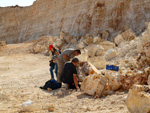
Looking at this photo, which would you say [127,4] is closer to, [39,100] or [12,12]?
[39,100]

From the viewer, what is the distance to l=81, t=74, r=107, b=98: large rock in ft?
12.8

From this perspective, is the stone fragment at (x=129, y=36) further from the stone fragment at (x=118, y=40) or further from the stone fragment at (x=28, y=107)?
the stone fragment at (x=28, y=107)

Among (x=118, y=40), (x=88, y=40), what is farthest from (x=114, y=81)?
(x=88, y=40)

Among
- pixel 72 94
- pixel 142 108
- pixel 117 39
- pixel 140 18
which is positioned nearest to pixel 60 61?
pixel 72 94

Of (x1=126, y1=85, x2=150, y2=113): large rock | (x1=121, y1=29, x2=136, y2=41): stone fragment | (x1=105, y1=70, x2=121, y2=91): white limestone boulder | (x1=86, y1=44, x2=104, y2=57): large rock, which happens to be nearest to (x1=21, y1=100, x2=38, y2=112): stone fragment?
(x1=105, y1=70, x2=121, y2=91): white limestone boulder

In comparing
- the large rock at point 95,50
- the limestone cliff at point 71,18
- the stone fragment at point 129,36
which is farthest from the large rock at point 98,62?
the limestone cliff at point 71,18

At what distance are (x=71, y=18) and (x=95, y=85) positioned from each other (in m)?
19.3

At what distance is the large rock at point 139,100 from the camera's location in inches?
88.5

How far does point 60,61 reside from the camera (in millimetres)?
5477

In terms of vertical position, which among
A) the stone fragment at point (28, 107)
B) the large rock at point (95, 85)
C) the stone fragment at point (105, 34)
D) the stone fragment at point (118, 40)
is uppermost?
the stone fragment at point (105, 34)

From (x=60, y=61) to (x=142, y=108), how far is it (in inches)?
137

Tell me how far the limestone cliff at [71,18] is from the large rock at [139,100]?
41.2 ft

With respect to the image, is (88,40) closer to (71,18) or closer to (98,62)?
(98,62)

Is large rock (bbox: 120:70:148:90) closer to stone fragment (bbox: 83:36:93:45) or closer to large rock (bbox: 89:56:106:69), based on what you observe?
large rock (bbox: 89:56:106:69)
